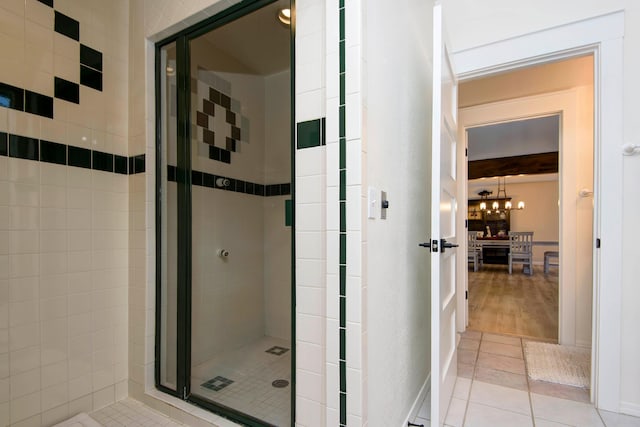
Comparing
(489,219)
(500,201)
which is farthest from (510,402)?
(489,219)

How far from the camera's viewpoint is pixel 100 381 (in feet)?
5.74

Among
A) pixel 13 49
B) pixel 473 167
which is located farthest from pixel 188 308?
pixel 473 167

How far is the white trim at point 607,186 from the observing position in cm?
173

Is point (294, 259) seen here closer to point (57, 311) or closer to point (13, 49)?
point (57, 311)

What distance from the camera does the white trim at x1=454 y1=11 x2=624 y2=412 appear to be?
68.0 inches

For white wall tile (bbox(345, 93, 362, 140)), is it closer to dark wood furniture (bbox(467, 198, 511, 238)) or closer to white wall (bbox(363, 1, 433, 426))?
white wall (bbox(363, 1, 433, 426))

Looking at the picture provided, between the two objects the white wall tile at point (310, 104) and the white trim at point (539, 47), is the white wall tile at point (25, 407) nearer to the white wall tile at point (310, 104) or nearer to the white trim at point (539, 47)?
the white wall tile at point (310, 104)

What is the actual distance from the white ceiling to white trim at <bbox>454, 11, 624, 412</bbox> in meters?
1.69

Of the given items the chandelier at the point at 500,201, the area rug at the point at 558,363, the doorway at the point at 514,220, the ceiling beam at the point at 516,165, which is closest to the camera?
the area rug at the point at 558,363

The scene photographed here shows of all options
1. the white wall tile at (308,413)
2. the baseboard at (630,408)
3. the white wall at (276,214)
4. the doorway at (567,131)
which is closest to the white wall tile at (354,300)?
the white wall tile at (308,413)

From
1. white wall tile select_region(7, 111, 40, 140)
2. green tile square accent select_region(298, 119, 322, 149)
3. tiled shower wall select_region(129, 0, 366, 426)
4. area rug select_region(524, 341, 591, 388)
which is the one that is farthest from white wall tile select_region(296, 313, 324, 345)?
area rug select_region(524, 341, 591, 388)

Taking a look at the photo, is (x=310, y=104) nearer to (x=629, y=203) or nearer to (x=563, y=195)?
(x=629, y=203)

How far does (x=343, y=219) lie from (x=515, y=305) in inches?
159

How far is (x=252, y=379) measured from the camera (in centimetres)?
190
